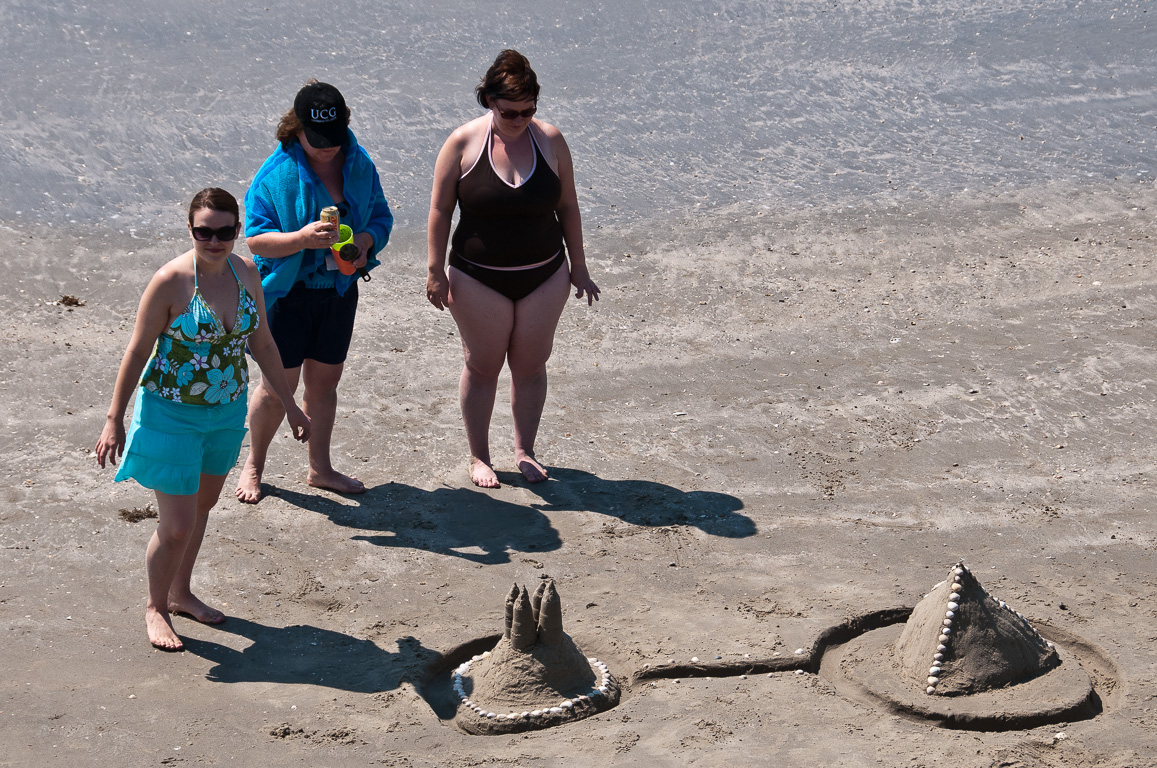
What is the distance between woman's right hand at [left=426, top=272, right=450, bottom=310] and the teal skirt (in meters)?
1.56

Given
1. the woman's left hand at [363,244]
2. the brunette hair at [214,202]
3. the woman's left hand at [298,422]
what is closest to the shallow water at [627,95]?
the woman's left hand at [363,244]

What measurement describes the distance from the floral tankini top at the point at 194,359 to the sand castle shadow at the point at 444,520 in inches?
56.7

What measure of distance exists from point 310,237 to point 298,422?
2.95ft

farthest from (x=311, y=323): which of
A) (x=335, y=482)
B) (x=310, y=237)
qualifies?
(x=335, y=482)

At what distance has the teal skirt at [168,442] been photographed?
4.40m

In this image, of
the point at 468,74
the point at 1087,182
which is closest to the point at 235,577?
the point at 468,74

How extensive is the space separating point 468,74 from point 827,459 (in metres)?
6.06

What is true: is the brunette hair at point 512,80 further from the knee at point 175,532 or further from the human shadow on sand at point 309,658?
the human shadow on sand at point 309,658

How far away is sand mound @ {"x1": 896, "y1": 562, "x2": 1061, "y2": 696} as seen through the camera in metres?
4.54

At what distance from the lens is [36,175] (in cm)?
911

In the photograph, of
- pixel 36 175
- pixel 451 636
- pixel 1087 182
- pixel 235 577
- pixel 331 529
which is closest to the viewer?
pixel 451 636

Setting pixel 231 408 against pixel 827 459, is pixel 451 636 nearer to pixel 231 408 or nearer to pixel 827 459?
pixel 231 408

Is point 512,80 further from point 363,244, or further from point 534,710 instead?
point 534,710

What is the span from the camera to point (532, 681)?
4.42 m
